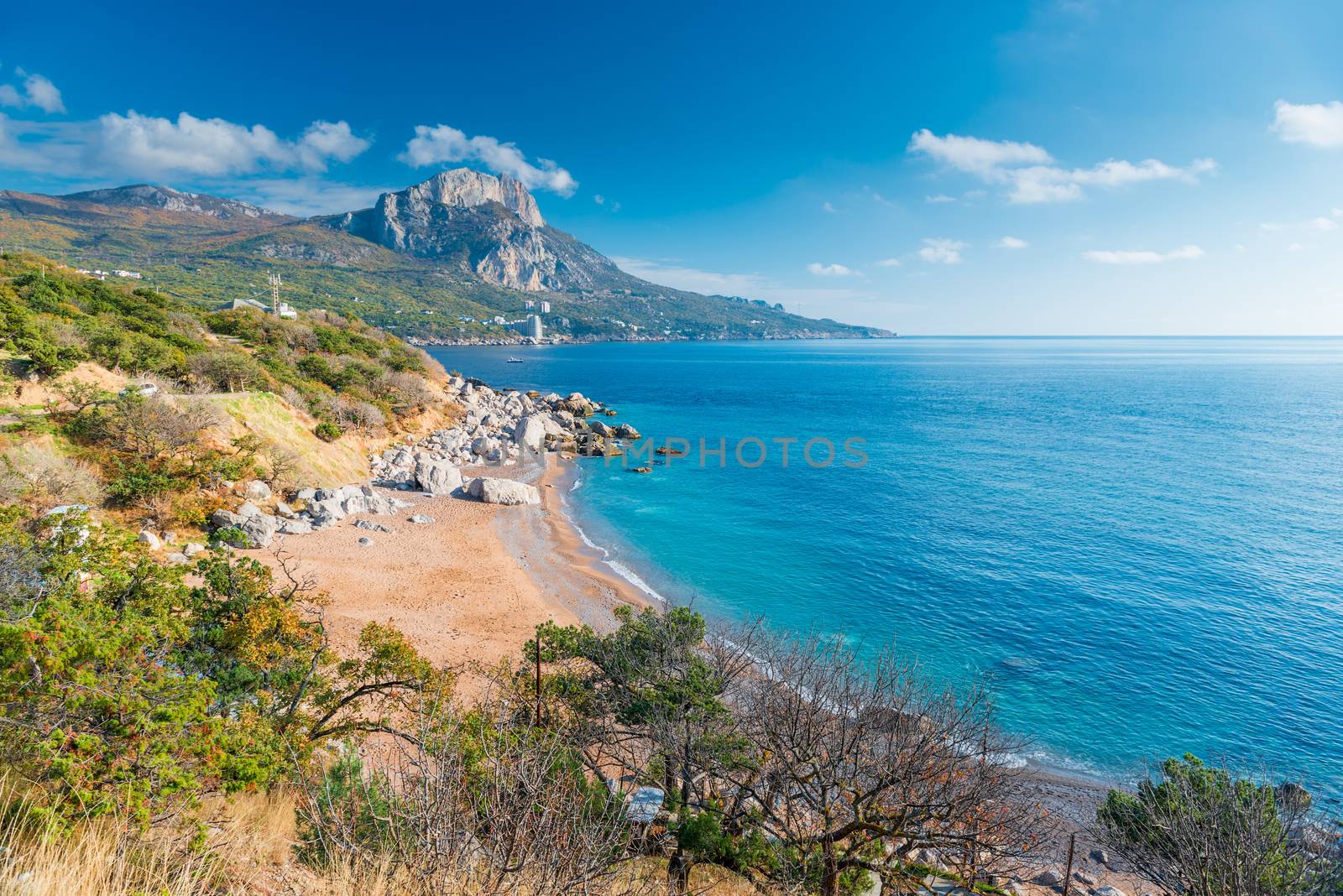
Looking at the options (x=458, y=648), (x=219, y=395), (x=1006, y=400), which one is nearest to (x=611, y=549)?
(x=458, y=648)

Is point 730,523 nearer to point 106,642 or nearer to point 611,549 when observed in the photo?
point 611,549

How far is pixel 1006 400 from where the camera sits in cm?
8444

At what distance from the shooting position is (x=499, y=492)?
112 ft

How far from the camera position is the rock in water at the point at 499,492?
111 ft

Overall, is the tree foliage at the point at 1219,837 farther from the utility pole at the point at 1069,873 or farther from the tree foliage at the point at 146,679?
the tree foliage at the point at 146,679

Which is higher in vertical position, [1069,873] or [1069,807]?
[1069,873]

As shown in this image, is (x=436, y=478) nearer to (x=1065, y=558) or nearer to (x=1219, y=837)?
(x=1065, y=558)

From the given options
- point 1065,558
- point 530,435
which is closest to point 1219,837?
point 1065,558

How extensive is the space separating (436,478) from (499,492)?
13.1 feet

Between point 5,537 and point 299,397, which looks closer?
point 5,537

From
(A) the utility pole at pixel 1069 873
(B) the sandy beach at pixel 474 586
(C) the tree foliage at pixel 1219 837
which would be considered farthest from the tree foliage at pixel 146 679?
(C) the tree foliage at pixel 1219 837

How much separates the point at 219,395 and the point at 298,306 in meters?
115

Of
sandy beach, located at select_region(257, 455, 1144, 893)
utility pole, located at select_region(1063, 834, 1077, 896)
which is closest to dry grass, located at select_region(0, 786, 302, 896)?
sandy beach, located at select_region(257, 455, 1144, 893)

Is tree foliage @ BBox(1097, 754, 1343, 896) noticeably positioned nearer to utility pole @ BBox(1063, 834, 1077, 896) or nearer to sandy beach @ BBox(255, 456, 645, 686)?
utility pole @ BBox(1063, 834, 1077, 896)
